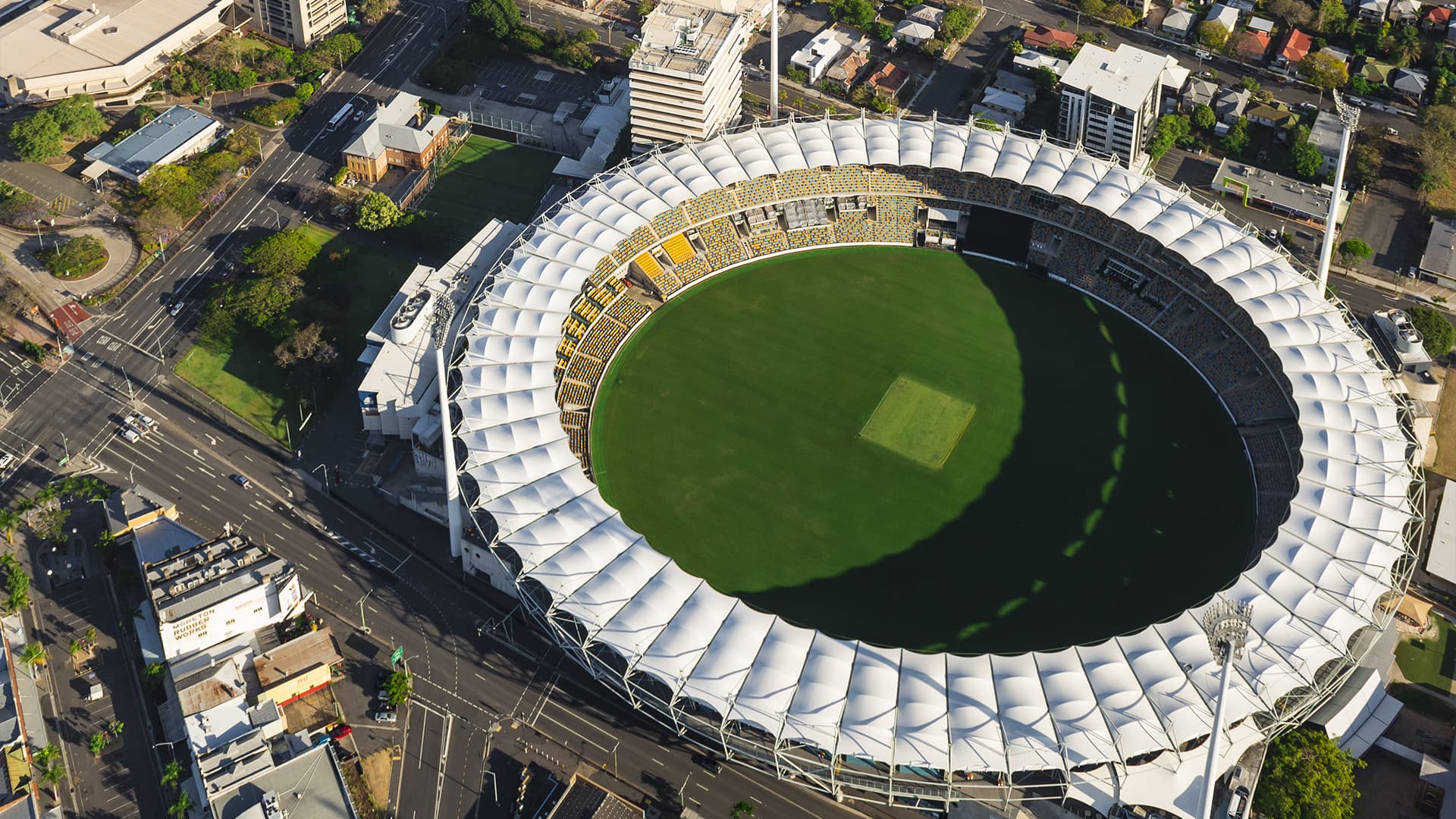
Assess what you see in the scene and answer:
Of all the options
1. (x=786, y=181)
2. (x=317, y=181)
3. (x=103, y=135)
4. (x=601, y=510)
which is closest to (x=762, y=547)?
(x=601, y=510)

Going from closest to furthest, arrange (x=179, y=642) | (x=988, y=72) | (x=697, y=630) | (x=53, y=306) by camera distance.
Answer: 1. (x=697, y=630)
2. (x=179, y=642)
3. (x=53, y=306)
4. (x=988, y=72)

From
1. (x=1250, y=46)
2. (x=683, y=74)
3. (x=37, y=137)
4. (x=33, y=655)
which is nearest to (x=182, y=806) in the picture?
(x=33, y=655)

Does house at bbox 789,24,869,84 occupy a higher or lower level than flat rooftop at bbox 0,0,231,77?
higher

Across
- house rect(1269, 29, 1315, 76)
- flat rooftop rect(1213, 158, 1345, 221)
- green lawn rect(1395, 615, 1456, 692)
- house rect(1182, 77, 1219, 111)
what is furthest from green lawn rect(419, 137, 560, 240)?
green lawn rect(1395, 615, 1456, 692)

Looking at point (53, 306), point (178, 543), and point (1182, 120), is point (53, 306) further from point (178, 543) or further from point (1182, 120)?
point (1182, 120)

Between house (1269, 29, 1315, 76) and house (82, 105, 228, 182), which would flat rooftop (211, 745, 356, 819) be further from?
house (1269, 29, 1315, 76)

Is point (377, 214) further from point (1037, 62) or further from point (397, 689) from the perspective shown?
point (1037, 62)
